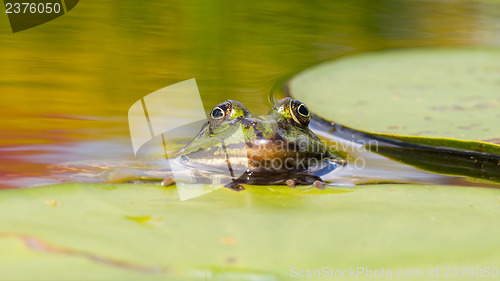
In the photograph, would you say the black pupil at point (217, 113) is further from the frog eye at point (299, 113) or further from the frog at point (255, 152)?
the frog eye at point (299, 113)

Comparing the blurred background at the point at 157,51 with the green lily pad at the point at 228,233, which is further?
the blurred background at the point at 157,51

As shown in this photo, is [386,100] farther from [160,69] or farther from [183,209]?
[183,209]

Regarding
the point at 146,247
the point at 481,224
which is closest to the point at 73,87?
the point at 146,247

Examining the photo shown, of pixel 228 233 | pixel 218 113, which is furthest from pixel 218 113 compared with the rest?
pixel 228 233

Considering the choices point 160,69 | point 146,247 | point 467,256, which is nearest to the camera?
point 146,247

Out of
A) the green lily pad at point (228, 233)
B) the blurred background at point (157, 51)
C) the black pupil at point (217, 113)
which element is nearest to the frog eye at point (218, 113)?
the black pupil at point (217, 113)

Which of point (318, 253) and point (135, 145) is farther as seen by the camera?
point (135, 145)

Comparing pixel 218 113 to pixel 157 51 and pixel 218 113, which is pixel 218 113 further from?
pixel 157 51
